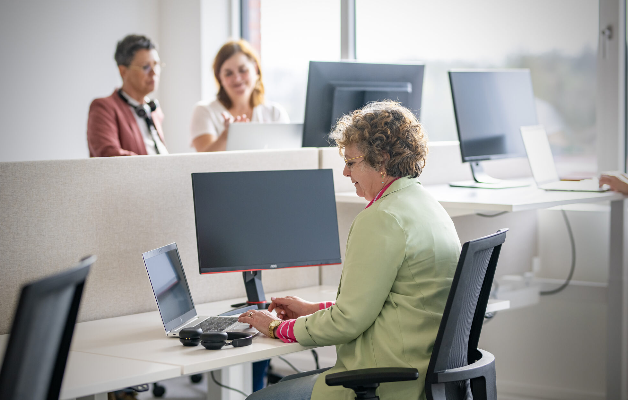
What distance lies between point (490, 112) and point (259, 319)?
61.8 inches

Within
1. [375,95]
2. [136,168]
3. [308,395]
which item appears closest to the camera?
[308,395]

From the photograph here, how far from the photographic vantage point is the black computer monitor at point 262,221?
2107 millimetres

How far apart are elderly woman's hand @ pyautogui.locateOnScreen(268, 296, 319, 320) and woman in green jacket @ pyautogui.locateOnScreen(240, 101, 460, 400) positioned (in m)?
0.18

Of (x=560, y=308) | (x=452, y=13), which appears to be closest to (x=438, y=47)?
(x=452, y=13)

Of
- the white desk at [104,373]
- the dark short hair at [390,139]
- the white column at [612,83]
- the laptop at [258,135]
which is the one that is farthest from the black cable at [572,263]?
the white desk at [104,373]

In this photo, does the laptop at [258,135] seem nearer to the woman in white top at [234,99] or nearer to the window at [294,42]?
the woman in white top at [234,99]

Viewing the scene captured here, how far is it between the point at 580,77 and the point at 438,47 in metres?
0.93

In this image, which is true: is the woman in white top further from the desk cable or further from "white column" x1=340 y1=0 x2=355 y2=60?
the desk cable

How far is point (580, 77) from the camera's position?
11.1 ft

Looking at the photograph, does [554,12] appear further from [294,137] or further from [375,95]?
[294,137]

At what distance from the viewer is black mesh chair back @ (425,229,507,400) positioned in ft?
5.11

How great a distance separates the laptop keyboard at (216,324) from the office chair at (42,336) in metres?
0.78

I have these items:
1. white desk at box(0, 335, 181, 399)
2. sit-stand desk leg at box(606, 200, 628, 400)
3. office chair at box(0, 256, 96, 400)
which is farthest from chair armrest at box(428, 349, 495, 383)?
sit-stand desk leg at box(606, 200, 628, 400)

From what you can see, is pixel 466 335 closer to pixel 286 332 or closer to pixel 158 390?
pixel 286 332
